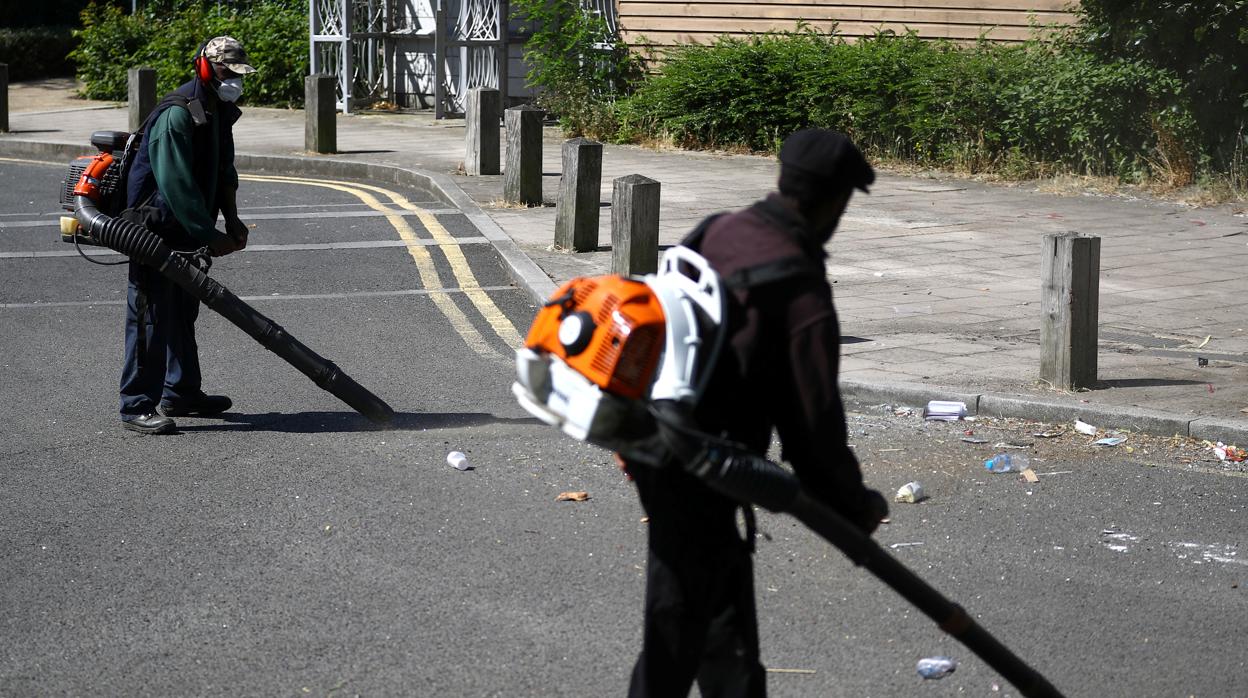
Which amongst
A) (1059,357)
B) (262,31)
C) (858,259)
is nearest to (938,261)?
(858,259)

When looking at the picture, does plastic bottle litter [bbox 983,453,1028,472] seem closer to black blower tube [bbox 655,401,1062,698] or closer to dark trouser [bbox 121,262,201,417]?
black blower tube [bbox 655,401,1062,698]

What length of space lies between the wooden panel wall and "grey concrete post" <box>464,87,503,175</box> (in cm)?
513

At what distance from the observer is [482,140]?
16.1 metres

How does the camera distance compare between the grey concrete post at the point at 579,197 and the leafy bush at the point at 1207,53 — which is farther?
the leafy bush at the point at 1207,53

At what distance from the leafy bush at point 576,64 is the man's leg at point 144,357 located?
1335 centimetres

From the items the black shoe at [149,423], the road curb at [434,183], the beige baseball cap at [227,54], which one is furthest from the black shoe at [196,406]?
the road curb at [434,183]

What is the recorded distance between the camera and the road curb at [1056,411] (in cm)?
648

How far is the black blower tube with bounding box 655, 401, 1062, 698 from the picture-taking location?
287 centimetres

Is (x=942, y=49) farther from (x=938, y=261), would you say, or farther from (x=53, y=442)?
(x=53, y=442)

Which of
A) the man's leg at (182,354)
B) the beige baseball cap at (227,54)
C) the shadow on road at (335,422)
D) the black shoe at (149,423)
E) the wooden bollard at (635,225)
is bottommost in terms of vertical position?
the shadow on road at (335,422)

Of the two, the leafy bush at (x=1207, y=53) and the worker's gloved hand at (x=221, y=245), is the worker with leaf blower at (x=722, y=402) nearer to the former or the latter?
the worker's gloved hand at (x=221, y=245)

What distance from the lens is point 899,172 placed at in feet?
53.6

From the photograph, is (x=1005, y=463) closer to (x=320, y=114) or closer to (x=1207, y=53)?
(x=1207, y=53)

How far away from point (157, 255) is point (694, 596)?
4007mm
